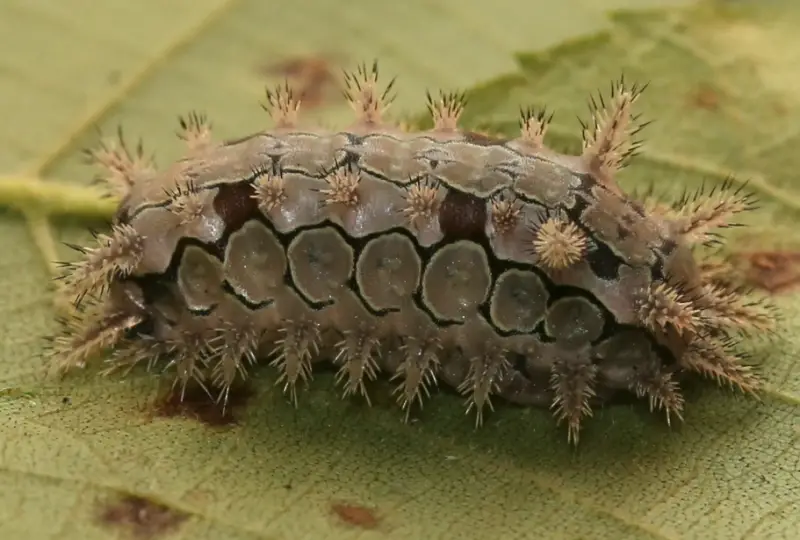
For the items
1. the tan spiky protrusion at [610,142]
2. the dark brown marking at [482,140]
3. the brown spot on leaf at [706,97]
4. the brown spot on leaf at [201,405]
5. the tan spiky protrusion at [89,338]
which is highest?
the brown spot on leaf at [706,97]

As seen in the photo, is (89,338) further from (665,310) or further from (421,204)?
(665,310)

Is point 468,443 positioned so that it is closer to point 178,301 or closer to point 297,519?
point 297,519

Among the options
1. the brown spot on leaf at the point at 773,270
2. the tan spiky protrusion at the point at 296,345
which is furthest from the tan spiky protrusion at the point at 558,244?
the brown spot on leaf at the point at 773,270

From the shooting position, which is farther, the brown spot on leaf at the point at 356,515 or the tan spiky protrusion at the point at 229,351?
the tan spiky protrusion at the point at 229,351

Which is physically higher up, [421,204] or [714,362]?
[421,204]

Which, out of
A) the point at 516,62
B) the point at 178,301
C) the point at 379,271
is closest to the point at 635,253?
the point at 379,271

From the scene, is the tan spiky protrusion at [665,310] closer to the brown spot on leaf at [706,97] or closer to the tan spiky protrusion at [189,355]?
the tan spiky protrusion at [189,355]

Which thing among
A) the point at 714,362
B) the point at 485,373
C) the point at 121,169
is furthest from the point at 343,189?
the point at 714,362
